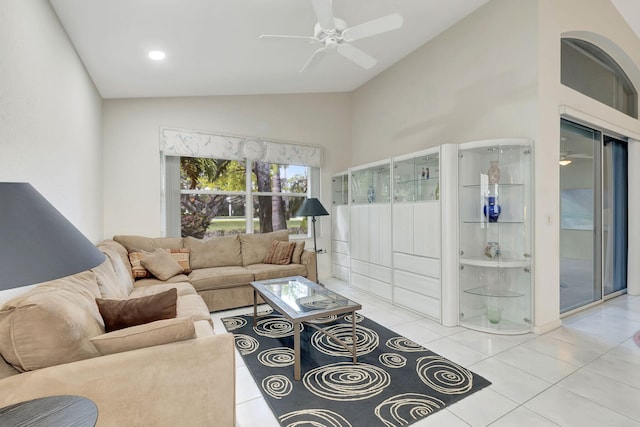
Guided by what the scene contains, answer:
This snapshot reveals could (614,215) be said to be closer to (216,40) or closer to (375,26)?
(375,26)

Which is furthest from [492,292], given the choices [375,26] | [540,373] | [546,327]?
[375,26]

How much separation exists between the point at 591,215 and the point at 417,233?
227 centimetres

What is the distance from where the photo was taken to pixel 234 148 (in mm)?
4781

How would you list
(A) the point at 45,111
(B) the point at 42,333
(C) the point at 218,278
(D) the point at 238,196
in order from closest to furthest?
(B) the point at 42,333 → (A) the point at 45,111 → (C) the point at 218,278 → (D) the point at 238,196

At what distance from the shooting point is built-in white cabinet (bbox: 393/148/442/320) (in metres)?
3.44

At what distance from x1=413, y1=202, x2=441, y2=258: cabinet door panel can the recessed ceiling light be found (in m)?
3.28

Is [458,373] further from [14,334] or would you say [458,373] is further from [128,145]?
[128,145]

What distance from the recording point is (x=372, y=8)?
307 cm

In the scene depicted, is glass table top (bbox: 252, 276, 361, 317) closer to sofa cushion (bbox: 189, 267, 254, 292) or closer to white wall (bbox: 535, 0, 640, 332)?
sofa cushion (bbox: 189, 267, 254, 292)

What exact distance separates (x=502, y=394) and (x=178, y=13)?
12.6 ft

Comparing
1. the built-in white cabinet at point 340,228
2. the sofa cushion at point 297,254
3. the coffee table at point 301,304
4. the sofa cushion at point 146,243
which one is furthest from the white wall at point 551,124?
the sofa cushion at point 146,243

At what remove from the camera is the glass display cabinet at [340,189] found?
17.5ft

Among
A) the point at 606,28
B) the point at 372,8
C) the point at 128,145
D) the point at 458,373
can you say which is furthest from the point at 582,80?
the point at 128,145

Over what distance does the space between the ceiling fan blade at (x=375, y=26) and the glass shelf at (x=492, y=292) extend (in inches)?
110
